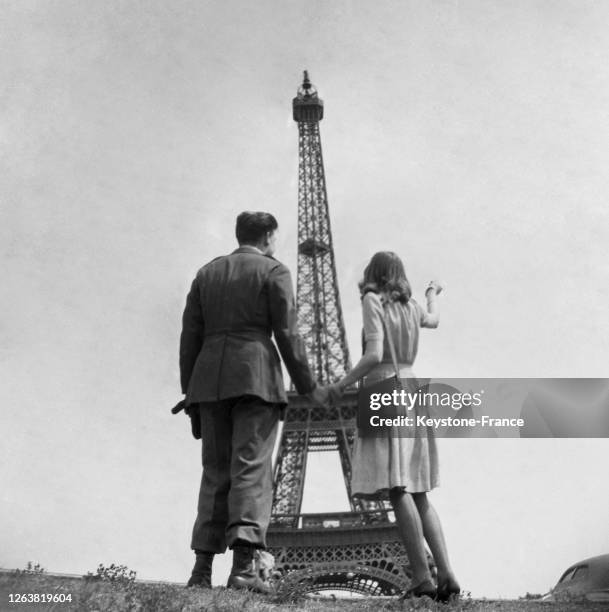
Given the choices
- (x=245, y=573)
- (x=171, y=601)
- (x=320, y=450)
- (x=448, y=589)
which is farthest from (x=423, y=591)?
(x=320, y=450)

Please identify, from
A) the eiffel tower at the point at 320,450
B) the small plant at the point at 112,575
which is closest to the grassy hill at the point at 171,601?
the small plant at the point at 112,575

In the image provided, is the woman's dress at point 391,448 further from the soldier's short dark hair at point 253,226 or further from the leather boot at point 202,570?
the leather boot at point 202,570

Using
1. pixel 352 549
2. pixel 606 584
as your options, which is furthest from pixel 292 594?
pixel 352 549

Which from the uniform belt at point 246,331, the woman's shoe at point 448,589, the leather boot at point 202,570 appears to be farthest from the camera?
the uniform belt at point 246,331

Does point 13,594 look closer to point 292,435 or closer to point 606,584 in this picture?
point 606,584

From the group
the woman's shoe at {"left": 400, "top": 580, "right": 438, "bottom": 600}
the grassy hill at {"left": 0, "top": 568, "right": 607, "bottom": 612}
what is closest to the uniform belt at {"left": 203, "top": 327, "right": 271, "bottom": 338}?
the grassy hill at {"left": 0, "top": 568, "right": 607, "bottom": 612}

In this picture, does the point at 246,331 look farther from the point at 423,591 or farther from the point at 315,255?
the point at 315,255

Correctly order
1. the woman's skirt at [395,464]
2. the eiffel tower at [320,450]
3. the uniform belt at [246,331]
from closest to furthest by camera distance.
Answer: the woman's skirt at [395,464] → the uniform belt at [246,331] → the eiffel tower at [320,450]
